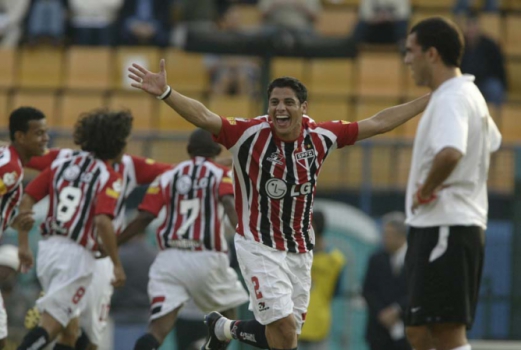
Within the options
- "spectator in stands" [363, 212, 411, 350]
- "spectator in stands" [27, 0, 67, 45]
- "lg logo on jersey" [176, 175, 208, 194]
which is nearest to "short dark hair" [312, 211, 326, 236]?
"spectator in stands" [363, 212, 411, 350]

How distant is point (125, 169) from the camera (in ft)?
33.0

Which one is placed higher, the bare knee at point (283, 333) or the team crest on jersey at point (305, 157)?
the team crest on jersey at point (305, 157)

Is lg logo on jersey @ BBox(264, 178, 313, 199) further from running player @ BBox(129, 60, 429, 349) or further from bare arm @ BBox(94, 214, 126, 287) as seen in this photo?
bare arm @ BBox(94, 214, 126, 287)

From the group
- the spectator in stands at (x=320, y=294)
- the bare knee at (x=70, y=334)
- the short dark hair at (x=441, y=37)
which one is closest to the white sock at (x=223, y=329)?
the bare knee at (x=70, y=334)

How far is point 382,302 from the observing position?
12477 millimetres

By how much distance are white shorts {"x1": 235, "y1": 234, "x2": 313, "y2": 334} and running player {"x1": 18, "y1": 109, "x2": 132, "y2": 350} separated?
5.14 feet

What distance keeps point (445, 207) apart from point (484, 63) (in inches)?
390

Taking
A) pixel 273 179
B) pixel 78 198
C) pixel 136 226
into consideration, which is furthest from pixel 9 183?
pixel 273 179

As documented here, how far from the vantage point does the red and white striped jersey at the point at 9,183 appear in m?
8.64

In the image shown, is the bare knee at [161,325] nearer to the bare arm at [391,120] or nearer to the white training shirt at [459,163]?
the bare arm at [391,120]

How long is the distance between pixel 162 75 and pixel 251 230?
140 centimetres

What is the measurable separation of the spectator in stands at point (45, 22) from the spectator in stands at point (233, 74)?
2.50 m

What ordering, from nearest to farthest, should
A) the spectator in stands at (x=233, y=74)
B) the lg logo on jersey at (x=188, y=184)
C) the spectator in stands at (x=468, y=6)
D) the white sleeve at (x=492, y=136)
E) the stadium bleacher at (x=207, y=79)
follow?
the white sleeve at (x=492, y=136), the lg logo on jersey at (x=188, y=184), the stadium bleacher at (x=207, y=79), the spectator in stands at (x=233, y=74), the spectator in stands at (x=468, y=6)

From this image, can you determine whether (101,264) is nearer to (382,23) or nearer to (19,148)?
(19,148)
